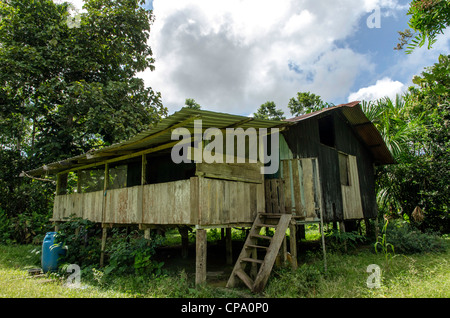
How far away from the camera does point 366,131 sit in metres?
10.7

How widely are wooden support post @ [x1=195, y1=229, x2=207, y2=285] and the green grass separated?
0.20 m

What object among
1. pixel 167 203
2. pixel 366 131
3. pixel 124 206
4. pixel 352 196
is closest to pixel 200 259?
pixel 167 203

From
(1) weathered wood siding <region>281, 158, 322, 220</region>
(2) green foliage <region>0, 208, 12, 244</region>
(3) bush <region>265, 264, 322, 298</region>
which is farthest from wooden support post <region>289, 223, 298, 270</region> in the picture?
(2) green foliage <region>0, 208, 12, 244</region>

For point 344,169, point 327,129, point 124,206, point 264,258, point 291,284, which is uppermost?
point 327,129

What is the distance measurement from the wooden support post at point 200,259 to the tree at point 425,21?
782cm

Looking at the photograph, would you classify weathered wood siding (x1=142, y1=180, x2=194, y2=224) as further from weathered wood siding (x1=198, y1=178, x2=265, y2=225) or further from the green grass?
the green grass

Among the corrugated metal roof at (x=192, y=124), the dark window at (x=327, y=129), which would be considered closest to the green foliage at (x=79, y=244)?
the corrugated metal roof at (x=192, y=124)

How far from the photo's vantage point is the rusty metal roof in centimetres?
943

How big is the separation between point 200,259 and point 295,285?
190cm

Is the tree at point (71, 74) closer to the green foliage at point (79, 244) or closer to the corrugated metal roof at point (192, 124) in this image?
the corrugated metal roof at point (192, 124)

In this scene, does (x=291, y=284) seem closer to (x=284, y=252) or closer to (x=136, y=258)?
(x=284, y=252)
